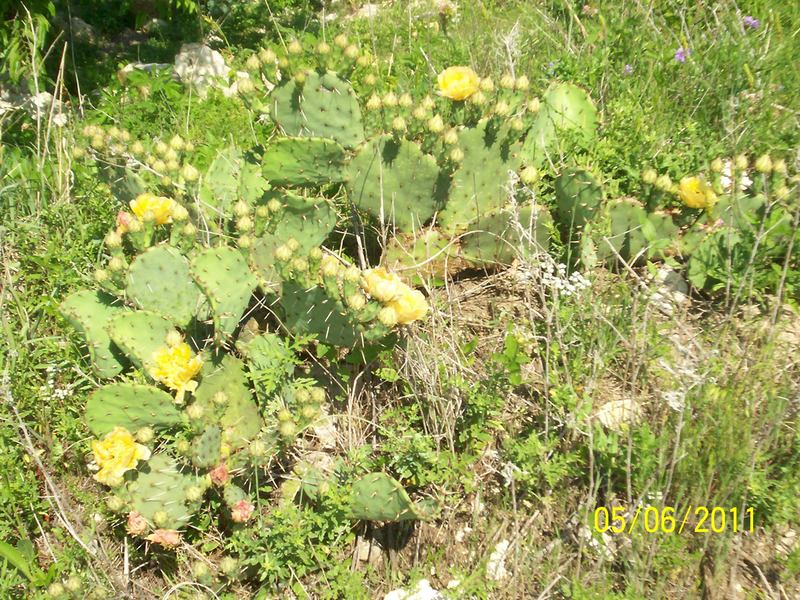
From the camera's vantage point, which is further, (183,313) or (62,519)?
(183,313)

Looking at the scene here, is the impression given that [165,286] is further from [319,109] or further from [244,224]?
[319,109]

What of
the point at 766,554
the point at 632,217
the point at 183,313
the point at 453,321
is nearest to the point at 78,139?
the point at 183,313

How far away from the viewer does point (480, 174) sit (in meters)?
2.39

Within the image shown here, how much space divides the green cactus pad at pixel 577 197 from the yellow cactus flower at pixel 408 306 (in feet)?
1.97

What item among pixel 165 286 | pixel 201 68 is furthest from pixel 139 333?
pixel 201 68

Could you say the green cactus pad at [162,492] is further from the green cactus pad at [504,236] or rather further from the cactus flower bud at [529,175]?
the cactus flower bud at [529,175]

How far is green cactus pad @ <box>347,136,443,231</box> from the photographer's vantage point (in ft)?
7.36

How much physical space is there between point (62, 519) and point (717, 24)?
3.06 m

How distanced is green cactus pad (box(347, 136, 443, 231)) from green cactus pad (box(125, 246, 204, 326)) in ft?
1.89

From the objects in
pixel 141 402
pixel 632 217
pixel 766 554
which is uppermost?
pixel 632 217

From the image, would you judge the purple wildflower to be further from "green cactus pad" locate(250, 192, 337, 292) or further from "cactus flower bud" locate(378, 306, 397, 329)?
"cactus flower bud" locate(378, 306, 397, 329)

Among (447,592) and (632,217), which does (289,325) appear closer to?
(447,592)

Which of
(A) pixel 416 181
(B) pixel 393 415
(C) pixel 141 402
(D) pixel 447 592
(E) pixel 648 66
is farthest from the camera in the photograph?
(E) pixel 648 66

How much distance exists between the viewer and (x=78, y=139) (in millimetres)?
3195
